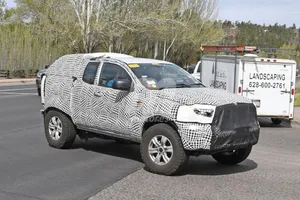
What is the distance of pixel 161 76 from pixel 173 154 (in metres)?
1.64

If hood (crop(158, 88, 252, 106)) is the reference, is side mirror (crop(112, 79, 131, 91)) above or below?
Answer: above

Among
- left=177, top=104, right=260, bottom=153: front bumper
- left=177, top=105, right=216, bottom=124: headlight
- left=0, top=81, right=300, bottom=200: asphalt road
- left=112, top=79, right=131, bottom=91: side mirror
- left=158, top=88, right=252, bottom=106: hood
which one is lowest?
left=0, top=81, right=300, bottom=200: asphalt road

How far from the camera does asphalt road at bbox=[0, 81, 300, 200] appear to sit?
6.46 meters

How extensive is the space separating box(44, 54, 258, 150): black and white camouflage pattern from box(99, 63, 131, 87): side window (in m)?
0.09

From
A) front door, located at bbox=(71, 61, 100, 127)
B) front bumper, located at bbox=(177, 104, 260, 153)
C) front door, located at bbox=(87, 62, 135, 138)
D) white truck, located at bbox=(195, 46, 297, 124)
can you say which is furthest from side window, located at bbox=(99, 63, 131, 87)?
white truck, located at bbox=(195, 46, 297, 124)

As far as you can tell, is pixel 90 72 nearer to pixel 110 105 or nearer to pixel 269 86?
pixel 110 105

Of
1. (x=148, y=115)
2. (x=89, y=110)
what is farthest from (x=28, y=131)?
(x=148, y=115)

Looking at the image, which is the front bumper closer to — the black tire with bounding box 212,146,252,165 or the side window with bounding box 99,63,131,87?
the black tire with bounding box 212,146,252,165

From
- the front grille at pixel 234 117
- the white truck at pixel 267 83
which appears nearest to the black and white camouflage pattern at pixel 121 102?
the front grille at pixel 234 117

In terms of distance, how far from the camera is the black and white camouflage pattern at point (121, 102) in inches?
287

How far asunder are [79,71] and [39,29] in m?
38.3

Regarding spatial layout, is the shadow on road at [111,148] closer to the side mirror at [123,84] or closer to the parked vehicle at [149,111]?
the parked vehicle at [149,111]

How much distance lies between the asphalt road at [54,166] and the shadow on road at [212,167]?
891 mm

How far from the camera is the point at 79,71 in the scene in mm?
9227
